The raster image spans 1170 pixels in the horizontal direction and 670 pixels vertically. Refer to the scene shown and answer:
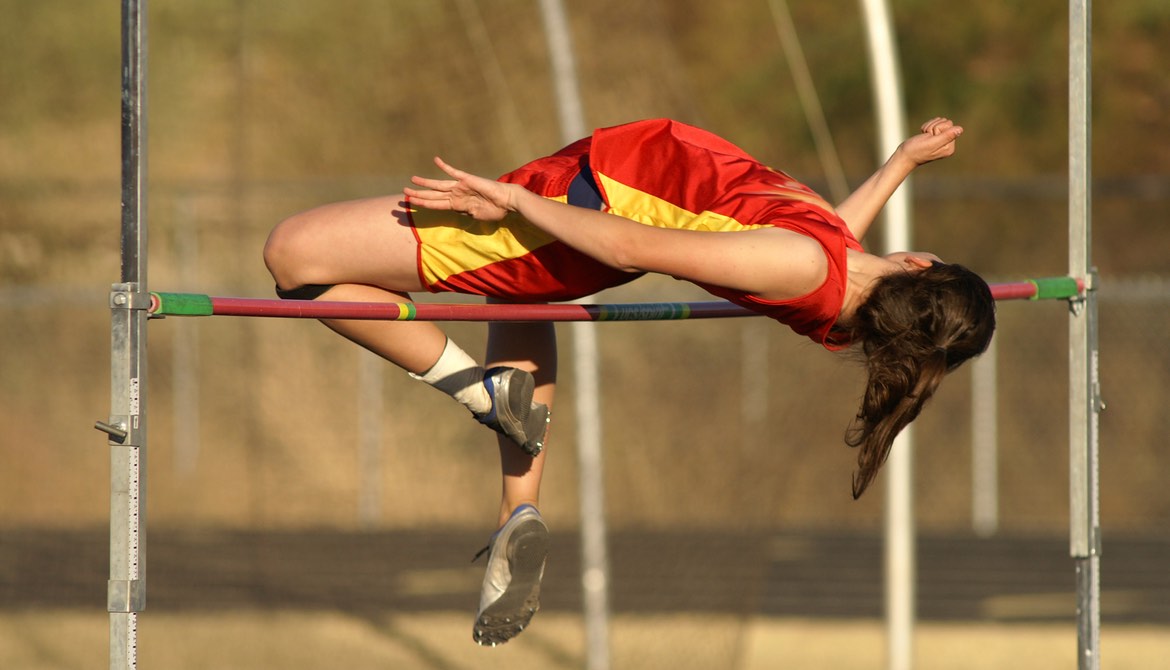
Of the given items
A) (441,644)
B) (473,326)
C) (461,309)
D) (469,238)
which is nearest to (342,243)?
(469,238)

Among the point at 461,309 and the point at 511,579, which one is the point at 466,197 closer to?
the point at 461,309

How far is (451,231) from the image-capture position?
3.71 meters

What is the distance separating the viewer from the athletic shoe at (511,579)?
4152 mm

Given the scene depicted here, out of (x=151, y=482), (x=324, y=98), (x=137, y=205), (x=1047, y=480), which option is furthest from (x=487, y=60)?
(x=1047, y=480)

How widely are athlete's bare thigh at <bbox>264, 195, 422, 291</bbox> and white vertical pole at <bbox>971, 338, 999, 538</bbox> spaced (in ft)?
27.3

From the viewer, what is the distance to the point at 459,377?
399 centimetres

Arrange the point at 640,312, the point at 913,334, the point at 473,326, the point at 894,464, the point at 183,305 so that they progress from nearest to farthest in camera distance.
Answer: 1. the point at 183,305
2. the point at 913,334
3. the point at 640,312
4. the point at 894,464
5. the point at 473,326

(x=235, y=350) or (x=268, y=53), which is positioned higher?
(x=268, y=53)

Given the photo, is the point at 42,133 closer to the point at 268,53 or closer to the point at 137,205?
the point at 268,53

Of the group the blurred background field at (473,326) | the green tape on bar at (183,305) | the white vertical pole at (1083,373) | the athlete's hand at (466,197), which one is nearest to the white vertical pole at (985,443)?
the blurred background field at (473,326)

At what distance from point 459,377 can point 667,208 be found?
2.30 ft

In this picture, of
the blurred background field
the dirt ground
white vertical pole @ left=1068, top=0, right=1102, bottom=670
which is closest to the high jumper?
white vertical pole @ left=1068, top=0, right=1102, bottom=670

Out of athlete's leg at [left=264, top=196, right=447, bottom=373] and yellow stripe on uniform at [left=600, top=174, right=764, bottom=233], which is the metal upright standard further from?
yellow stripe on uniform at [left=600, top=174, right=764, bottom=233]

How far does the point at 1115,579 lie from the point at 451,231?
296 inches
